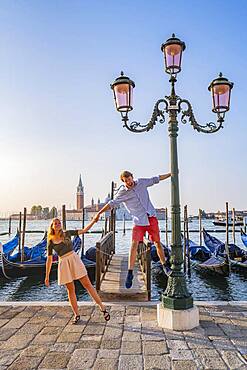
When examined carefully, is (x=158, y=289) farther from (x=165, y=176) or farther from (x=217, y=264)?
(x=165, y=176)

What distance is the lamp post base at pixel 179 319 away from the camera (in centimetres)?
375

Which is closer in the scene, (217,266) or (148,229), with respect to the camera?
(148,229)

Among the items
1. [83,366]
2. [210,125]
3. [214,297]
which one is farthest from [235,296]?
[83,366]

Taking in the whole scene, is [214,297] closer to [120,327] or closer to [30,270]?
[30,270]

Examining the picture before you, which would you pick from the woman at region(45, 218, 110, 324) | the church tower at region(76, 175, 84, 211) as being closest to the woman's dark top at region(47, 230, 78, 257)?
the woman at region(45, 218, 110, 324)

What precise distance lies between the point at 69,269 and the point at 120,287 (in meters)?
2.03

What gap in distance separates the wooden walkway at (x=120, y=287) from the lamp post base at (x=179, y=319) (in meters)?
1.43

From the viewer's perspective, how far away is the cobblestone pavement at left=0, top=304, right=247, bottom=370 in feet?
9.60

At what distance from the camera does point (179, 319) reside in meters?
3.76

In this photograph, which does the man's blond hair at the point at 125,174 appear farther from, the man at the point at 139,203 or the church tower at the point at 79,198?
the church tower at the point at 79,198

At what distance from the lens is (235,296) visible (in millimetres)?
9914

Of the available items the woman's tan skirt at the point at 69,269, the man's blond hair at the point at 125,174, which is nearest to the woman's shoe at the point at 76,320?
the woman's tan skirt at the point at 69,269

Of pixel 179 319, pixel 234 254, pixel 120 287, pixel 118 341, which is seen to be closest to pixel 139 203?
pixel 179 319

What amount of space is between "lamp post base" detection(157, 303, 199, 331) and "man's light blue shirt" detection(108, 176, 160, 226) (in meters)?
1.18
